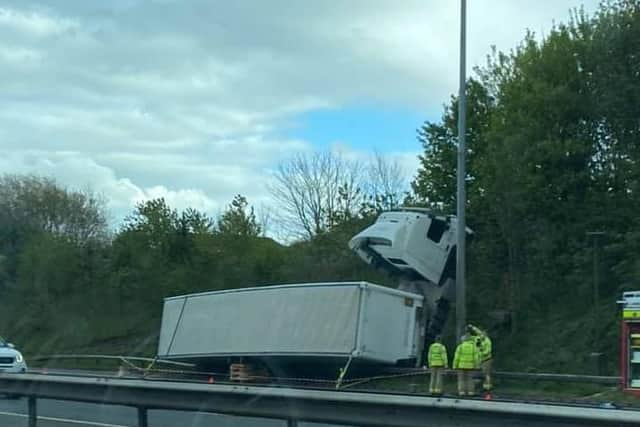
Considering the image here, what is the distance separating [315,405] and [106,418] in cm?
668

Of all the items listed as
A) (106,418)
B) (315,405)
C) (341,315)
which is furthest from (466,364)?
(315,405)

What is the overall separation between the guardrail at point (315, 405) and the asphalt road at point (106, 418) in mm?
1774

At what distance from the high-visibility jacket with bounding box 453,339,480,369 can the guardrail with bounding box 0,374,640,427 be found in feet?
41.7

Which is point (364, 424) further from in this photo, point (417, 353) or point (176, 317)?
point (176, 317)

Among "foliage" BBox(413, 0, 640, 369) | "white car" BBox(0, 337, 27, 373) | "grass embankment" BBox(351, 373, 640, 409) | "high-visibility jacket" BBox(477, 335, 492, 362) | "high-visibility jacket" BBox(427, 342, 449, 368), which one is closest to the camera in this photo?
"grass embankment" BBox(351, 373, 640, 409)

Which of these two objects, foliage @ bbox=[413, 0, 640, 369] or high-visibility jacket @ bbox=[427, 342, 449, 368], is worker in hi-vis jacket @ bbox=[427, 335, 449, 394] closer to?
high-visibility jacket @ bbox=[427, 342, 449, 368]

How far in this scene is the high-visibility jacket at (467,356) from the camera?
24828 millimetres

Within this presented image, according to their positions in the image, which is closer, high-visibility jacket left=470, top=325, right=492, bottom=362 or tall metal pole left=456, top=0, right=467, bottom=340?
high-visibility jacket left=470, top=325, right=492, bottom=362

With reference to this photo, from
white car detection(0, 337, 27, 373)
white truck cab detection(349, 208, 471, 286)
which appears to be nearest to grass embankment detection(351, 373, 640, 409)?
white truck cab detection(349, 208, 471, 286)

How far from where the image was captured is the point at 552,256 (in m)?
34.0

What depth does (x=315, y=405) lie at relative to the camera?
10680 mm

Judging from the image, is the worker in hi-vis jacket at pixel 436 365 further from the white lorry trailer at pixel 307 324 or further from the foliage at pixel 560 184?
the foliage at pixel 560 184

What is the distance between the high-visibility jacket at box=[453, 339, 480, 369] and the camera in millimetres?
24828

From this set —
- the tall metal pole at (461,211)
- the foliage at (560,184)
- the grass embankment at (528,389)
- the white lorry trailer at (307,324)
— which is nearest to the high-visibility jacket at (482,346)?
the grass embankment at (528,389)
